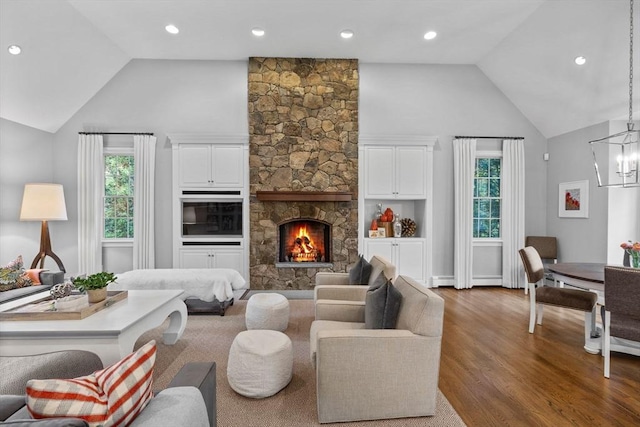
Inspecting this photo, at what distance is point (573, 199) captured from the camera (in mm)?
5516

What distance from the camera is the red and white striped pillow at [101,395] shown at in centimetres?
90

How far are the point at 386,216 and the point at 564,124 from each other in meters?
3.28

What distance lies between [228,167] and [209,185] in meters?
0.44

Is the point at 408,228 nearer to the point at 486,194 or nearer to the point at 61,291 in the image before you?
the point at 486,194

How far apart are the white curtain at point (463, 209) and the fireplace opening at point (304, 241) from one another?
227 cm

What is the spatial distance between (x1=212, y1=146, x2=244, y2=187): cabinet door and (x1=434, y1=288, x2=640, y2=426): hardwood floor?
3.87 meters

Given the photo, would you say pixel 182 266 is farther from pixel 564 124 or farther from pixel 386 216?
pixel 564 124

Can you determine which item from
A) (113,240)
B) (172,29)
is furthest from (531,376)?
(113,240)

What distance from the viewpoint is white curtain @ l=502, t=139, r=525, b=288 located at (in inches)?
233

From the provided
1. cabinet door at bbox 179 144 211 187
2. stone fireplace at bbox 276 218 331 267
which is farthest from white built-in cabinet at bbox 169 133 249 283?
stone fireplace at bbox 276 218 331 267

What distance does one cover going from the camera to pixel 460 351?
10.6 feet

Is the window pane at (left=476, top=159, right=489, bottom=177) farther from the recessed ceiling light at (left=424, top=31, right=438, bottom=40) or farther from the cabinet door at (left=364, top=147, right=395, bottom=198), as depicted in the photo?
the recessed ceiling light at (left=424, top=31, right=438, bottom=40)

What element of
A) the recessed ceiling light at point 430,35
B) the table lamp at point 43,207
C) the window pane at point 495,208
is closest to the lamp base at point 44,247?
the table lamp at point 43,207

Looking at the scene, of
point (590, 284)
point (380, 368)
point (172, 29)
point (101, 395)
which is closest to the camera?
point (101, 395)
